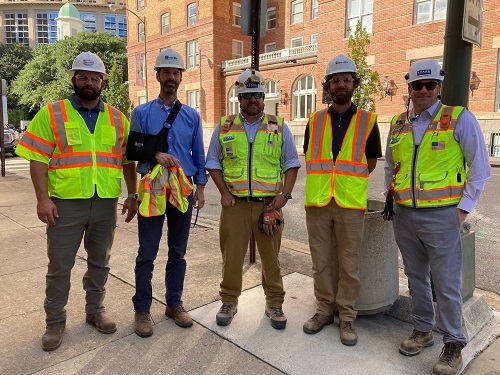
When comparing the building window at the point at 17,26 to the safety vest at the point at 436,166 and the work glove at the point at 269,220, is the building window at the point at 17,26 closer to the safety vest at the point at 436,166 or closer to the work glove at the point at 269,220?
the work glove at the point at 269,220

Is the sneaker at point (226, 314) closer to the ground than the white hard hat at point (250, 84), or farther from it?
closer to the ground

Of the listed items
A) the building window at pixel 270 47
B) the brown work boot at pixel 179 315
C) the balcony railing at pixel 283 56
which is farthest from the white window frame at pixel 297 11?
the brown work boot at pixel 179 315

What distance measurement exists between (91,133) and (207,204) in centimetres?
648

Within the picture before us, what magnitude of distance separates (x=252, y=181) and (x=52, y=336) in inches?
75.9

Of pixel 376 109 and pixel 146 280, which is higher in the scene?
pixel 376 109

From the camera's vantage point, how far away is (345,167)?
3.34 metres

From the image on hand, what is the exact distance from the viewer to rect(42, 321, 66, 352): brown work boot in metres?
3.16

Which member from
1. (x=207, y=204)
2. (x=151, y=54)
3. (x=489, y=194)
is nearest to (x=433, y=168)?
(x=207, y=204)

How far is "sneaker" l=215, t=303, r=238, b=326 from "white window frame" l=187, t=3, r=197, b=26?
33.3m

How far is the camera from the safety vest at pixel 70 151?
315 centimetres

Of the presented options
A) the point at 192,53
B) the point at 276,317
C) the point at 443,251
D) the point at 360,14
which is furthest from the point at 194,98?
the point at 443,251

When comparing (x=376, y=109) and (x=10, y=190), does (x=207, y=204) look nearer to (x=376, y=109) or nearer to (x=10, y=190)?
(x=10, y=190)

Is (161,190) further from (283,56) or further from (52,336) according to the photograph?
(283,56)

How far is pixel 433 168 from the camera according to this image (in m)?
2.92
